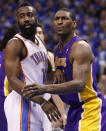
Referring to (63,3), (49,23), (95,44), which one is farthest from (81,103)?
(63,3)

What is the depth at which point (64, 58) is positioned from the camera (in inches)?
112

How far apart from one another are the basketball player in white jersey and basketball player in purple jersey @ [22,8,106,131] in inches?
9.3

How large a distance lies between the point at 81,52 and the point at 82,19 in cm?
858

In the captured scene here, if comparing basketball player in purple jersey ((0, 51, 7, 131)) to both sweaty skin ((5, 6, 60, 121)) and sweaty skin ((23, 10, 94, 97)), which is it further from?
sweaty skin ((23, 10, 94, 97))

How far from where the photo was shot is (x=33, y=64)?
3004 millimetres

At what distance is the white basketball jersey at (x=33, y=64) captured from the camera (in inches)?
117

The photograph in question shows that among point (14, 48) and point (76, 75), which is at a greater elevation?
point (14, 48)

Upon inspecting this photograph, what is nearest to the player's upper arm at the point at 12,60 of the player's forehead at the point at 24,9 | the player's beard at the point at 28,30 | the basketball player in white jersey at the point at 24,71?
the basketball player in white jersey at the point at 24,71

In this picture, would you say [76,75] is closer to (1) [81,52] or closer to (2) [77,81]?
(2) [77,81]

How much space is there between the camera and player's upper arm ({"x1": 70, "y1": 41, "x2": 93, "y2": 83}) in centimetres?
258

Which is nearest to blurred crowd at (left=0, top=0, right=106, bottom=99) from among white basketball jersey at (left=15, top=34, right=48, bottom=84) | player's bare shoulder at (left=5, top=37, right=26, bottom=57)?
white basketball jersey at (left=15, top=34, right=48, bottom=84)

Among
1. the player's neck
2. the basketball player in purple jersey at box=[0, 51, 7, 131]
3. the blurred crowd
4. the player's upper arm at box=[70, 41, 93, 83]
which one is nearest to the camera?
the player's upper arm at box=[70, 41, 93, 83]

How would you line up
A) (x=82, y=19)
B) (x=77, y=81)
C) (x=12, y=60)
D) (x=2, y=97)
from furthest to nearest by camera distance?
1. (x=82, y=19)
2. (x=2, y=97)
3. (x=12, y=60)
4. (x=77, y=81)

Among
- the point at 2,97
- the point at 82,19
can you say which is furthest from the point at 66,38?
the point at 82,19
